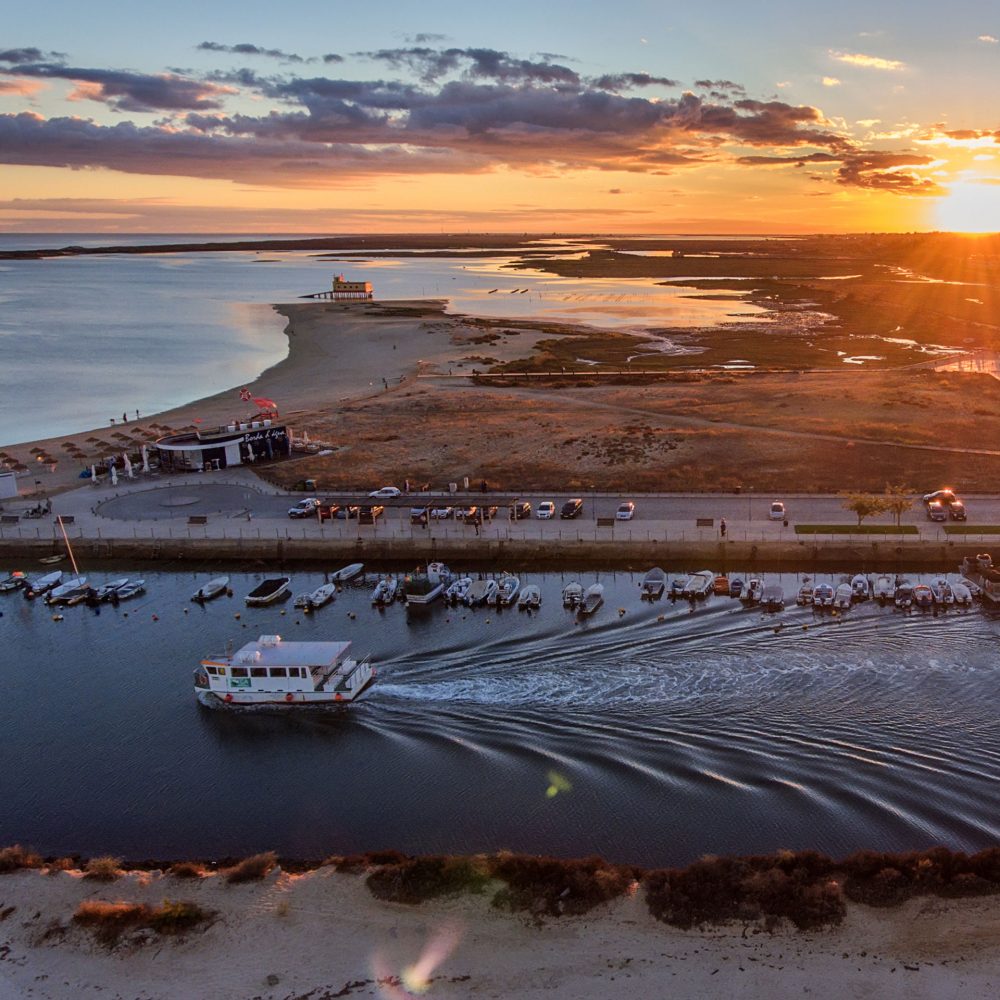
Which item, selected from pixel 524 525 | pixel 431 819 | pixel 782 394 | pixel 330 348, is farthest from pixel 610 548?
pixel 330 348

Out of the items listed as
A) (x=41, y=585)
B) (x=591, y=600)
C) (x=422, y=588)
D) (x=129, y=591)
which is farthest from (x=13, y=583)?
(x=591, y=600)

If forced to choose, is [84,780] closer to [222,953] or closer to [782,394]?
[222,953]

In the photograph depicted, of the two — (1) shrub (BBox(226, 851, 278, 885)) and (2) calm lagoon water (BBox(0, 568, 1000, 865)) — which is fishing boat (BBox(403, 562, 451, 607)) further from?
(1) shrub (BBox(226, 851, 278, 885))

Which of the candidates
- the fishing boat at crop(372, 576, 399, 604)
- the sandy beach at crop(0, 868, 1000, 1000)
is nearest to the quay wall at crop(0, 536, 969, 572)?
the fishing boat at crop(372, 576, 399, 604)

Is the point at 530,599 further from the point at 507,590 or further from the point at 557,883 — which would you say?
the point at 557,883

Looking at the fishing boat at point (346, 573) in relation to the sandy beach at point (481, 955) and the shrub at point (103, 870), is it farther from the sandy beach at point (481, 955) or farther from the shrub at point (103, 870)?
the sandy beach at point (481, 955)
